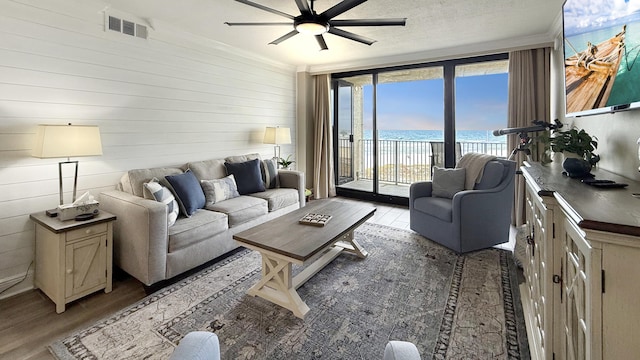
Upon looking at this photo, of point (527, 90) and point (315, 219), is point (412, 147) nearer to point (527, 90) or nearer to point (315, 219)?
point (527, 90)

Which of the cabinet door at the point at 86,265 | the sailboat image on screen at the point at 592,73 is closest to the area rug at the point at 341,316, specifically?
the cabinet door at the point at 86,265

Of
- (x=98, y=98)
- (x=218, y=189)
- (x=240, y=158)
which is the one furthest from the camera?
(x=240, y=158)

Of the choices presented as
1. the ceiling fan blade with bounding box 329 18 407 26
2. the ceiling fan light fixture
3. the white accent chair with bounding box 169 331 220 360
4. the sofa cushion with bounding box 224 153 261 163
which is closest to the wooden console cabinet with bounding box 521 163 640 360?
the white accent chair with bounding box 169 331 220 360

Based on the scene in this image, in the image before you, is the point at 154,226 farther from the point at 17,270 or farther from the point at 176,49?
the point at 176,49

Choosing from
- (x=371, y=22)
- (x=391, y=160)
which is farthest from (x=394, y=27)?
(x=391, y=160)

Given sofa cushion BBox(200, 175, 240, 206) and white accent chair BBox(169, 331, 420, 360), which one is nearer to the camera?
white accent chair BBox(169, 331, 420, 360)

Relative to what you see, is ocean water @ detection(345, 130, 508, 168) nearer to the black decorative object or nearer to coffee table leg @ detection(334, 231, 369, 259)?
coffee table leg @ detection(334, 231, 369, 259)

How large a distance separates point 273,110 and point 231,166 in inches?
63.2

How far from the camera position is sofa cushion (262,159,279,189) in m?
4.27

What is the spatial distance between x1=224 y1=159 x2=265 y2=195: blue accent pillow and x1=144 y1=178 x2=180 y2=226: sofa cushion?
1.08m

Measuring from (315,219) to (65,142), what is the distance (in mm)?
2003

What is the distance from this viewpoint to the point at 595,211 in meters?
0.87

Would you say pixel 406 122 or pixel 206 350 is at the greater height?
pixel 406 122

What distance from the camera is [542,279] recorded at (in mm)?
1471
